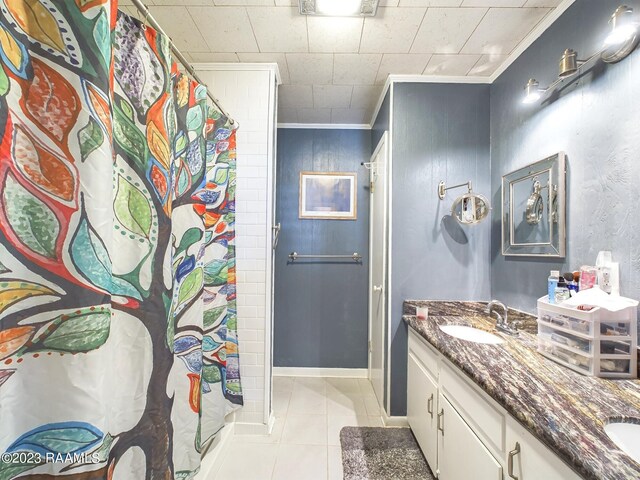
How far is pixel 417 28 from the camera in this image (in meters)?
1.48

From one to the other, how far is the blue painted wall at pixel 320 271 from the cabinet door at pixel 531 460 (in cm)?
183

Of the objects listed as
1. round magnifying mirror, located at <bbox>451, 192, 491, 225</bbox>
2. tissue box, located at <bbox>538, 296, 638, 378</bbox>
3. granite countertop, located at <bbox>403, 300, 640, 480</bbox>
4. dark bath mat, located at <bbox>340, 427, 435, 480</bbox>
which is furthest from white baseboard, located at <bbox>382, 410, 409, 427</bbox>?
round magnifying mirror, located at <bbox>451, 192, 491, 225</bbox>

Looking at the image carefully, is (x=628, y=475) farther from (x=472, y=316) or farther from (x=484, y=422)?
(x=472, y=316)

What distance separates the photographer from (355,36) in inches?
60.8

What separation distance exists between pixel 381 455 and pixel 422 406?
409 mm

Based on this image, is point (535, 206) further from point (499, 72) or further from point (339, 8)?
point (339, 8)

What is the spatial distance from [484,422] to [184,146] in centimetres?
159

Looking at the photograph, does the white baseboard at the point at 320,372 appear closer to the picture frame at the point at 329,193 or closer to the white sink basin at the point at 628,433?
the picture frame at the point at 329,193

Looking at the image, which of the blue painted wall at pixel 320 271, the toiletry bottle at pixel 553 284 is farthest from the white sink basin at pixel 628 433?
the blue painted wall at pixel 320 271

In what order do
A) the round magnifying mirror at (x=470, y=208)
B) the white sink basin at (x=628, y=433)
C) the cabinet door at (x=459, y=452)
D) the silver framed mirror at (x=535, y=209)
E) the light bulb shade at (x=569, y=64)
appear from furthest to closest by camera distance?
the round magnifying mirror at (x=470, y=208), the silver framed mirror at (x=535, y=209), the light bulb shade at (x=569, y=64), the cabinet door at (x=459, y=452), the white sink basin at (x=628, y=433)

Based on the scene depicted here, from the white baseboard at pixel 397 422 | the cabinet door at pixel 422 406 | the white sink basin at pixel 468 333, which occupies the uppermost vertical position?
the white sink basin at pixel 468 333

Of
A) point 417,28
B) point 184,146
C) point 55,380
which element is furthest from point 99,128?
point 417,28

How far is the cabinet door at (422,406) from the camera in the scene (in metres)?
1.37

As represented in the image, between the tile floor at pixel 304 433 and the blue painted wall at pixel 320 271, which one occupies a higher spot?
the blue painted wall at pixel 320 271
